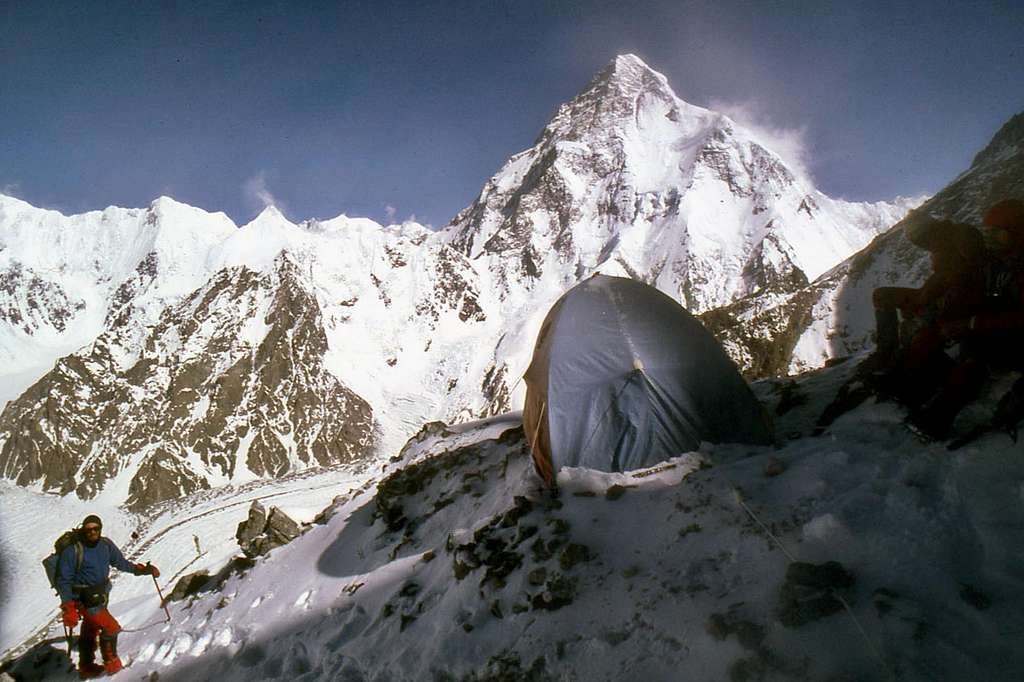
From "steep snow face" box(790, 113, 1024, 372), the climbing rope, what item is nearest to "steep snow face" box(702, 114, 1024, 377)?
"steep snow face" box(790, 113, 1024, 372)

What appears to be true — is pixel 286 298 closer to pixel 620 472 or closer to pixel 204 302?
pixel 204 302

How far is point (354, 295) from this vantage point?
128 meters

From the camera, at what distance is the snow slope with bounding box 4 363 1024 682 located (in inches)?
116

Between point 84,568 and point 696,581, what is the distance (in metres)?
8.99

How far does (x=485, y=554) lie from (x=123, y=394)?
436ft

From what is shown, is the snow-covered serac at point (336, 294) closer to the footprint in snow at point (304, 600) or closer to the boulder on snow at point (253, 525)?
the boulder on snow at point (253, 525)

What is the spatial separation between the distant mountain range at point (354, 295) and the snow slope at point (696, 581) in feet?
117

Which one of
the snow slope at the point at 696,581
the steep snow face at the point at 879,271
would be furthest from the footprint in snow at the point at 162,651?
the steep snow face at the point at 879,271

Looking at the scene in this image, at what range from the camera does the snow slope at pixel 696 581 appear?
9.66 feet

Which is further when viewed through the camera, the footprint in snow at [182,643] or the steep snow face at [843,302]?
the steep snow face at [843,302]

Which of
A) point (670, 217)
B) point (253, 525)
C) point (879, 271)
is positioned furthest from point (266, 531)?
point (670, 217)

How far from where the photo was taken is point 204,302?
120 meters

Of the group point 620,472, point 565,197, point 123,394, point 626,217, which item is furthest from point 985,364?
point 565,197

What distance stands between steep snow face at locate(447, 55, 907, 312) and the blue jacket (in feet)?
393
